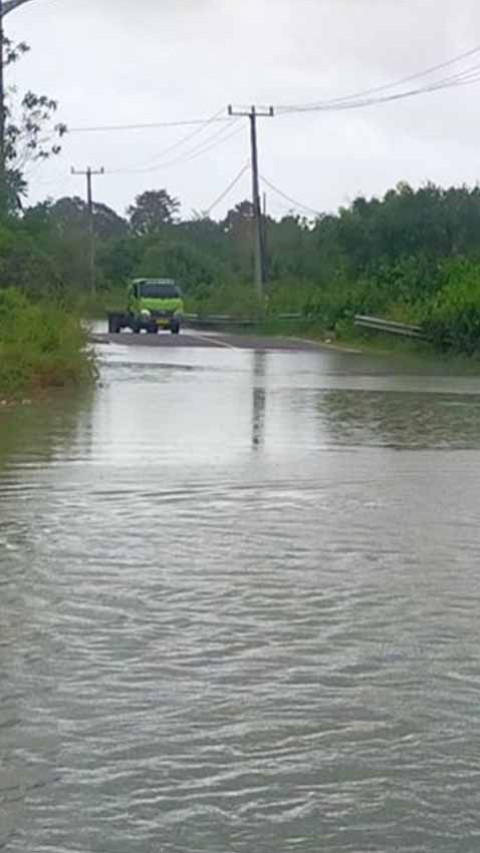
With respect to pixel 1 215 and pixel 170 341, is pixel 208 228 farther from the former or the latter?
pixel 1 215

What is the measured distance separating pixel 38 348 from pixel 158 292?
3425cm

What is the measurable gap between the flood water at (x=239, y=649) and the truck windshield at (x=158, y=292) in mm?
42236

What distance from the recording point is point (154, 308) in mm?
58875

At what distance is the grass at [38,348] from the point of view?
2422 centimetres

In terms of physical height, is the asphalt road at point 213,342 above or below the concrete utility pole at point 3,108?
below

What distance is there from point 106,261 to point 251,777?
99.2 meters

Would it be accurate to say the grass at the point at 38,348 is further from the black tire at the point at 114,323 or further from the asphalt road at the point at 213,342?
the black tire at the point at 114,323

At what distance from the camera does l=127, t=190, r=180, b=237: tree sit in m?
142

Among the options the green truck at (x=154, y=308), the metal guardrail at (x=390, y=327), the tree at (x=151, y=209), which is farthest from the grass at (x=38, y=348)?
the tree at (x=151, y=209)

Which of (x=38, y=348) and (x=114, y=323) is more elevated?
(x=38, y=348)

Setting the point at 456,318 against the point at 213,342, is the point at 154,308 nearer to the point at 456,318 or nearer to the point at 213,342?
the point at 213,342

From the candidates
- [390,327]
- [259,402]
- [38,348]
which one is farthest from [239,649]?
[390,327]

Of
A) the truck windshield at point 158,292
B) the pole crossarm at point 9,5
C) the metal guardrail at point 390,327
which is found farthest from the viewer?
the truck windshield at point 158,292

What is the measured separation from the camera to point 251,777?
631 cm
